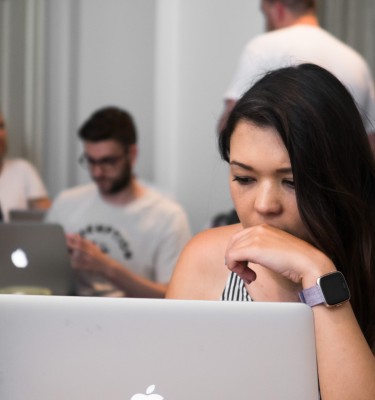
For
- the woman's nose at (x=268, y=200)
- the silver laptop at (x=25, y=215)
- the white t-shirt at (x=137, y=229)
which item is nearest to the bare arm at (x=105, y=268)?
the white t-shirt at (x=137, y=229)

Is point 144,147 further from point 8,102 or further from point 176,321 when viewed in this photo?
point 176,321

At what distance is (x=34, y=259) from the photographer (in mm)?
2535

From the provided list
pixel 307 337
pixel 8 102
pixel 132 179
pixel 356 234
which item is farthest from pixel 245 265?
pixel 8 102

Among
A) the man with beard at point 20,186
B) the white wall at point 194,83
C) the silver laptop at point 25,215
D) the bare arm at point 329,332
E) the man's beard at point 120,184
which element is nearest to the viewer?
the bare arm at point 329,332

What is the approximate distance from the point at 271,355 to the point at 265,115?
0.62 meters

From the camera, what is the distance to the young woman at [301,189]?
1.65 metres

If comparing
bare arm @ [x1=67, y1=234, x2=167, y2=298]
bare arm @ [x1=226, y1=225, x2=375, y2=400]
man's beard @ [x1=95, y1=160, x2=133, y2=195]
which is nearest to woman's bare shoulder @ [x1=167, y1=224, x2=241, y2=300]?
bare arm @ [x1=226, y1=225, x2=375, y2=400]

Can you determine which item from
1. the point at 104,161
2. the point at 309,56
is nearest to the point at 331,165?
the point at 309,56

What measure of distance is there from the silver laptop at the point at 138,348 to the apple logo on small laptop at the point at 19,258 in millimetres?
1261

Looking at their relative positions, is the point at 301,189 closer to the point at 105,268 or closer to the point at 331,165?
the point at 331,165

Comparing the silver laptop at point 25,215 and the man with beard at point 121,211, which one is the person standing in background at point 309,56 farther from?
the silver laptop at point 25,215

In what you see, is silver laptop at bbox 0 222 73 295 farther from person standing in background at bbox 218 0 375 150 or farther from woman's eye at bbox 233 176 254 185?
woman's eye at bbox 233 176 254 185

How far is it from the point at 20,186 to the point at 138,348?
12.4 ft

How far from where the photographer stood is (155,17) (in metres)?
5.50
